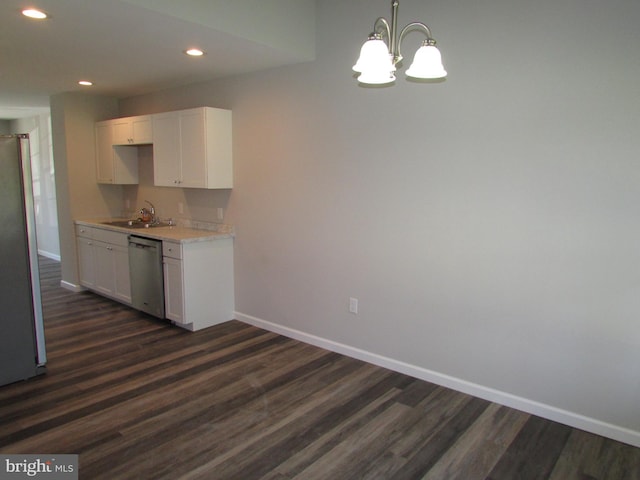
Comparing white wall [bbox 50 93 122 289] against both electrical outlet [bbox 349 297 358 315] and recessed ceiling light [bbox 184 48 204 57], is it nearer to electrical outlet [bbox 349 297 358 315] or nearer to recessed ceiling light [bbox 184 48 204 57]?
recessed ceiling light [bbox 184 48 204 57]

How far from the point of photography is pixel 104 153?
216 inches

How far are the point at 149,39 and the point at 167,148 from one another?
1.62 meters

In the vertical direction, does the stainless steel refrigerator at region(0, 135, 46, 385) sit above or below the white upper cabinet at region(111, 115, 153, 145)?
below

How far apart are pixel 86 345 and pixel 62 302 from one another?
1.62m

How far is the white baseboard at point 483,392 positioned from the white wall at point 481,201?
0.01 metres

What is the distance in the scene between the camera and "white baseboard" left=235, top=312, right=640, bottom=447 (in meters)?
2.54

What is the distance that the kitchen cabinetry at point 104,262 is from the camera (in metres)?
4.86

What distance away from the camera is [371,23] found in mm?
3232

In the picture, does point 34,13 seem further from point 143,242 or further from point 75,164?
point 75,164

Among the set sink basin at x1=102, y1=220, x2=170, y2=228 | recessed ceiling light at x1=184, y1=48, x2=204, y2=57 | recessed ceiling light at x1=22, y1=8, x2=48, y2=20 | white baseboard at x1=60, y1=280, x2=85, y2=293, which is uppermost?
recessed ceiling light at x1=184, y1=48, x2=204, y2=57

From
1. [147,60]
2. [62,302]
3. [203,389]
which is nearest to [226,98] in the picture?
[147,60]

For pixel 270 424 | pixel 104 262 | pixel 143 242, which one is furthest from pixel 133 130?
pixel 270 424

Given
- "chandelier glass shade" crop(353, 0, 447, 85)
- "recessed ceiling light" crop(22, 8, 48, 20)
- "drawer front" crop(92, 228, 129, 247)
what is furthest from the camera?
"drawer front" crop(92, 228, 129, 247)

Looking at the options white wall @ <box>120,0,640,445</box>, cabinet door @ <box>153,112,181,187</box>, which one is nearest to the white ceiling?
white wall @ <box>120,0,640,445</box>
